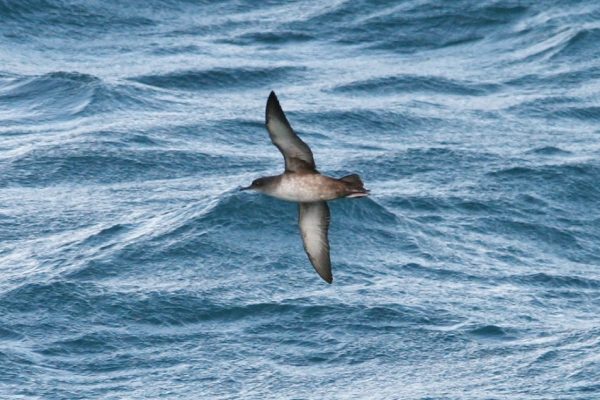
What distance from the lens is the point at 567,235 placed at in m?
30.5

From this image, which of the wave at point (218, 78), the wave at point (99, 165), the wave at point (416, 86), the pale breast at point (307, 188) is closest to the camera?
the pale breast at point (307, 188)

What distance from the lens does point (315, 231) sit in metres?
20.5

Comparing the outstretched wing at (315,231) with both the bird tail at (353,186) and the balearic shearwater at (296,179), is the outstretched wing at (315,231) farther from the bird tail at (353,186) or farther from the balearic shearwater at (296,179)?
the bird tail at (353,186)

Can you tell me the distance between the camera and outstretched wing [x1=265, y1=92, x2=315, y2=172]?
18953mm

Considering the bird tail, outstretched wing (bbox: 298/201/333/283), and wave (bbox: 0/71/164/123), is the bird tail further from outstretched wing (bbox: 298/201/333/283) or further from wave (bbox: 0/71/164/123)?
wave (bbox: 0/71/164/123)

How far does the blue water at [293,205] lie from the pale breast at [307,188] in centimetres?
585

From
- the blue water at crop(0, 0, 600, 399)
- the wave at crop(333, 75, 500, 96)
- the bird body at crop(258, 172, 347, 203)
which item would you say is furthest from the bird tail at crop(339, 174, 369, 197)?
the wave at crop(333, 75, 500, 96)

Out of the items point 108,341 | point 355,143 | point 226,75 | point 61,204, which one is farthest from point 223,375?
point 226,75

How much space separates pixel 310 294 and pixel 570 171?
6674 millimetres

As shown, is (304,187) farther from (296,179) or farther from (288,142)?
(288,142)

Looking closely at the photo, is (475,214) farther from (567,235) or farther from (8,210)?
(8,210)

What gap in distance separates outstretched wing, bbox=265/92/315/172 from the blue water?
5.95 metres

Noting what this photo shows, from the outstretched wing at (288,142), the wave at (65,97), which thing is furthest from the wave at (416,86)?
the outstretched wing at (288,142)

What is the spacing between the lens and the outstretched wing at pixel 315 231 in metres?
20.3
